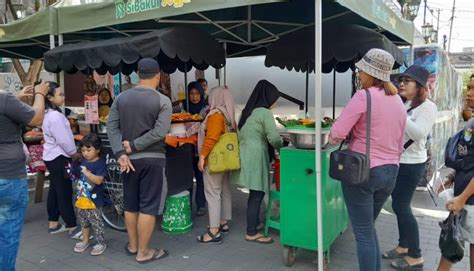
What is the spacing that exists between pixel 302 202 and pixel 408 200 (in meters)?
0.89

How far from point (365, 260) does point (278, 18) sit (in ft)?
10.9

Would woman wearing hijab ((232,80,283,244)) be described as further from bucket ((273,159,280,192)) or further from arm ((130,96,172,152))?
arm ((130,96,172,152))

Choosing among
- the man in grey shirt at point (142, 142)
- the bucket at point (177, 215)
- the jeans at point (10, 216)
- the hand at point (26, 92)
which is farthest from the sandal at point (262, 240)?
the hand at point (26, 92)

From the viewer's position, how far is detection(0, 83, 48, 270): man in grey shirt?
2.64 meters

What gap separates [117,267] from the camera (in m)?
3.51

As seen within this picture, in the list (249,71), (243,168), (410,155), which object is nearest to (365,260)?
(410,155)

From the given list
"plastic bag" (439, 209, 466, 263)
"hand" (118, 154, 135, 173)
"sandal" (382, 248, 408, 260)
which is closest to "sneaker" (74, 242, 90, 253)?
"hand" (118, 154, 135, 173)

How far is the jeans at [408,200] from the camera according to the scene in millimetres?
3303

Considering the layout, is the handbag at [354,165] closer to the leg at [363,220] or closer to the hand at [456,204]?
the leg at [363,220]

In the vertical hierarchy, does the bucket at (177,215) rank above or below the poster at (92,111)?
below

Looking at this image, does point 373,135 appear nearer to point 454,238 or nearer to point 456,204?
point 456,204

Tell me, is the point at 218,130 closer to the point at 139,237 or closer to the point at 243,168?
the point at 243,168

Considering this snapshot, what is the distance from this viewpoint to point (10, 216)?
2766mm

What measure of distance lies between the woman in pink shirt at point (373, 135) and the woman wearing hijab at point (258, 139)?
104 cm
